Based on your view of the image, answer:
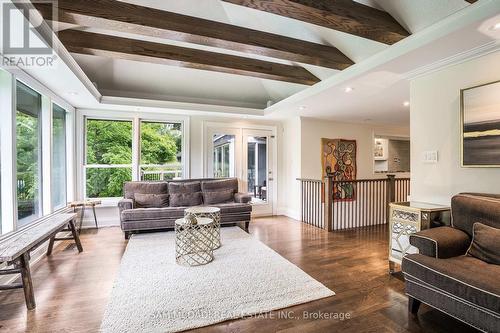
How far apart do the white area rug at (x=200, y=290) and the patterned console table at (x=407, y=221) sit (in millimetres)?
973

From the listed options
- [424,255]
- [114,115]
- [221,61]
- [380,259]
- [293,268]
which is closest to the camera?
[424,255]

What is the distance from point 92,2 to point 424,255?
349 centimetres

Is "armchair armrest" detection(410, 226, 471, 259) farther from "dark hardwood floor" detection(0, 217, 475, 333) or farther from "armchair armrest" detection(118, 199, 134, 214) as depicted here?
"armchair armrest" detection(118, 199, 134, 214)

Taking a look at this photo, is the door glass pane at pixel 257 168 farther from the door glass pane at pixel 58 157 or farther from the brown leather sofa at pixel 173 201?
the door glass pane at pixel 58 157

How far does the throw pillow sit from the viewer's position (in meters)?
4.85

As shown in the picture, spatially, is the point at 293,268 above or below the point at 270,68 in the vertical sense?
below

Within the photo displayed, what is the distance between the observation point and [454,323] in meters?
1.91

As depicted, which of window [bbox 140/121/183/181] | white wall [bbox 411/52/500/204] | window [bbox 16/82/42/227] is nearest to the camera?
white wall [bbox 411/52/500/204]

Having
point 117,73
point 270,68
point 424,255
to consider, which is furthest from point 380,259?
point 117,73

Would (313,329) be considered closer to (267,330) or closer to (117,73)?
(267,330)

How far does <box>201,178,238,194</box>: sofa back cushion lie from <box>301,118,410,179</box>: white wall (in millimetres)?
1532

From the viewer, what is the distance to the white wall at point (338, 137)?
5504mm

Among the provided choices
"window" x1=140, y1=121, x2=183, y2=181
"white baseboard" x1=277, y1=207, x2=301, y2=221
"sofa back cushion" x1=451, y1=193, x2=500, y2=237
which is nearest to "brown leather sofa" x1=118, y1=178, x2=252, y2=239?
"window" x1=140, y1=121, x2=183, y2=181

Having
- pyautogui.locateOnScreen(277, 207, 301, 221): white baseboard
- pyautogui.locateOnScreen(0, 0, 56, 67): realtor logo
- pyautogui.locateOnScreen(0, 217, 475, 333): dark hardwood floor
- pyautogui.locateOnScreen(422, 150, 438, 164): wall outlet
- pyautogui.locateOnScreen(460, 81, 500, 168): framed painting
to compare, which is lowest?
pyautogui.locateOnScreen(0, 217, 475, 333): dark hardwood floor
